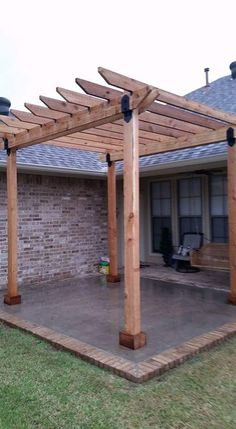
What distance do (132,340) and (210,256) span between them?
4.07 meters

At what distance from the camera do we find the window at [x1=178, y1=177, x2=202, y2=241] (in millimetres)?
9203

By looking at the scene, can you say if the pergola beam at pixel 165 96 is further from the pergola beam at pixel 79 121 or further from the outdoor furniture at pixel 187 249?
the outdoor furniture at pixel 187 249

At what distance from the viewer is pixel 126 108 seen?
4.12m

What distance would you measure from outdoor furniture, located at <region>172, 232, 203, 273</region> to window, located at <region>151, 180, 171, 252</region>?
35.4 inches

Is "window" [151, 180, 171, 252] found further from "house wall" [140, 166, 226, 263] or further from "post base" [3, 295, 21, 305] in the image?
"post base" [3, 295, 21, 305]

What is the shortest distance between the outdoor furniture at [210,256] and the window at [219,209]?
1.03 metres

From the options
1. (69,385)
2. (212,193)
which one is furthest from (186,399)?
(212,193)

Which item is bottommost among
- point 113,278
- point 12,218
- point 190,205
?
point 113,278

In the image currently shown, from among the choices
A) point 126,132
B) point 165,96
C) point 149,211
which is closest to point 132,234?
point 126,132

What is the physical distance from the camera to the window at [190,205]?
920cm

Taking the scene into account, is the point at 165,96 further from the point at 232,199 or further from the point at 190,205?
the point at 190,205

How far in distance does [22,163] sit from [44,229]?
5.59 ft

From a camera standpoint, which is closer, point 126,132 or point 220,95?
point 126,132

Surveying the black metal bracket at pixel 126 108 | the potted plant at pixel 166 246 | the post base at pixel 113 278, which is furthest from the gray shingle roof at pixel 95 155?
the black metal bracket at pixel 126 108
